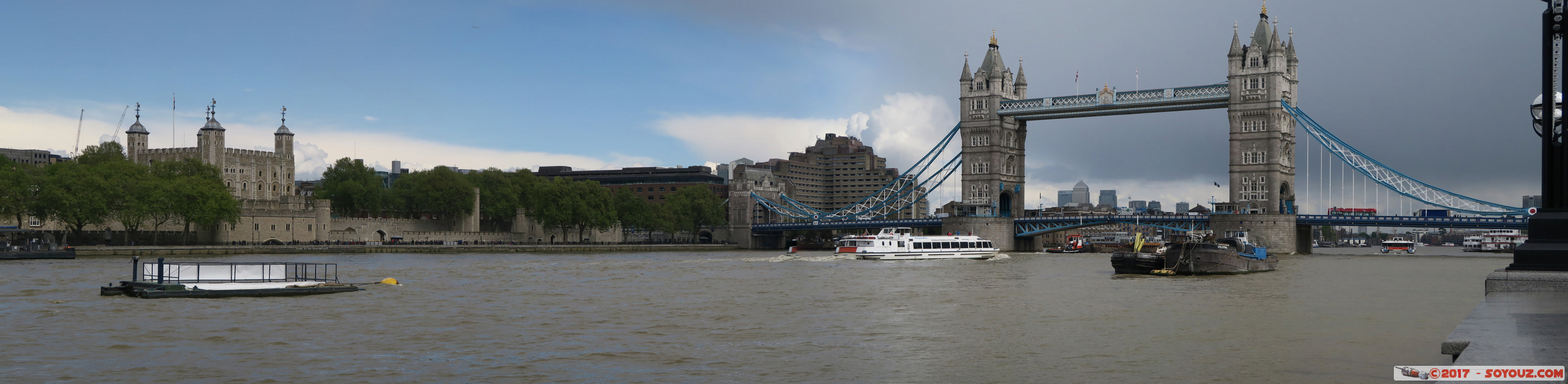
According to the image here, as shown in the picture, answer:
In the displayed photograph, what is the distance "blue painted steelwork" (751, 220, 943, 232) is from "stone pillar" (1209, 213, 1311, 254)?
23.1 metres

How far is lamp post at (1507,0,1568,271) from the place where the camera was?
15.1 m

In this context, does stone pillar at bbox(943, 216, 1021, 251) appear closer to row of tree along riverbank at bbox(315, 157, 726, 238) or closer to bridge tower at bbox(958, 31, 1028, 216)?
bridge tower at bbox(958, 31, 1028, 216)

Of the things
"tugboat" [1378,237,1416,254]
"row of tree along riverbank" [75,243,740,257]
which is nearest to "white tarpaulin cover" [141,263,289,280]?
"row of tree along riverbank" [75,243,740,257]

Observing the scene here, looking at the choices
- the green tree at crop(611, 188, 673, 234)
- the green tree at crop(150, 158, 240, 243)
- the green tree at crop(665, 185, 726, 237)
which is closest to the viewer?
the green tree at crop(150, 158, 240, 243)

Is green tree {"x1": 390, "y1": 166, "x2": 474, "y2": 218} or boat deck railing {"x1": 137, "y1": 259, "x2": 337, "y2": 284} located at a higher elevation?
green tree {"x1": 390, "y1": 166, "x2": 474, "y2": 218}

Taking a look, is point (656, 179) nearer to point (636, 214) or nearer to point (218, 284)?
point (636, 214)

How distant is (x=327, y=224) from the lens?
290ft

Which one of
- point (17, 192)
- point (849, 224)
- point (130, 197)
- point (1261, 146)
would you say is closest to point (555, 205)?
point (849, 224)

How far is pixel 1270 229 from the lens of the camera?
7912 centimetres

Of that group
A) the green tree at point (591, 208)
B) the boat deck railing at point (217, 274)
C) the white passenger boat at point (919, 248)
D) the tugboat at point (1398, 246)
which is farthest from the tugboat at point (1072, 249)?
the boat deck railing at point (217, 274)

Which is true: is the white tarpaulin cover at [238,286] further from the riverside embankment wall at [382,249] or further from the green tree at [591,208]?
the green tree at [591,208]

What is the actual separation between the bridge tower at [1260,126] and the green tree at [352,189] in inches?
2707

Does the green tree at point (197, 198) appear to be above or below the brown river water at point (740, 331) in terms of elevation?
above

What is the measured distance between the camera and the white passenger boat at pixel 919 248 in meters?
65.5
